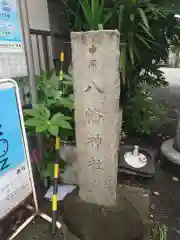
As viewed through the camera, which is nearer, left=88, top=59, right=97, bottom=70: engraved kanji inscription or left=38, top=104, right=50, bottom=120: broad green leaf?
left=88, top=59, right=97, bottom=70: engraved kanji inscription

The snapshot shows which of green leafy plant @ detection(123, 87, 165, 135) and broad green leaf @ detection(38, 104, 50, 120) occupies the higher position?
broad green leaf @ detection(38, 104, 50, 120)

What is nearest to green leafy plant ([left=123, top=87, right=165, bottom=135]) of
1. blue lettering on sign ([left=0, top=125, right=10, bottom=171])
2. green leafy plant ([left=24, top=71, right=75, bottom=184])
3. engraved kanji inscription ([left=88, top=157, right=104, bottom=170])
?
green leafy plant ([left=24, top=71, right=75, bottom=184])

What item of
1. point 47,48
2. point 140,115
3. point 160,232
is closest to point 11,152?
point 160,232

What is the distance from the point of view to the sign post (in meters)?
1.54

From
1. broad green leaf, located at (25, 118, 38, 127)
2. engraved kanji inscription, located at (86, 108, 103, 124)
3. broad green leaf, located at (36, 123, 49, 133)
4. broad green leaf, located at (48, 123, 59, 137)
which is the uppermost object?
engraved kanji inscription, located at (86, 108, 103, 124)

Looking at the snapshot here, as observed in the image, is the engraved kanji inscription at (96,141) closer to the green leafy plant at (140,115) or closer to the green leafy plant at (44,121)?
the green leafy plant at (44,121)

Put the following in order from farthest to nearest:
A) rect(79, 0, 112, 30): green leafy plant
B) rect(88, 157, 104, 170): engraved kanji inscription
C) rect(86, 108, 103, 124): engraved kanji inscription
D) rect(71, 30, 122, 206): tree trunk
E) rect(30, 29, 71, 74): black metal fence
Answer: rect(30, 29, 71, 74): black metal fence, rect(79, 0, 112, 30): green leafy plant, rect(88, 157, 104, 170): engraved kanji inscription, rect(86, 108, 103, 124): engraved kanji inscription, rect(71, 30, 122, 206): tree trunk

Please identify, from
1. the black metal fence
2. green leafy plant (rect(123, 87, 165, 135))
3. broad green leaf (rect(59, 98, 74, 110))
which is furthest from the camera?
green leafy plant (rect(123, 87, 165, 135))

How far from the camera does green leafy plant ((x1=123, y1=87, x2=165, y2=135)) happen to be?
359 cm

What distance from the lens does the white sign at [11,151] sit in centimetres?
154

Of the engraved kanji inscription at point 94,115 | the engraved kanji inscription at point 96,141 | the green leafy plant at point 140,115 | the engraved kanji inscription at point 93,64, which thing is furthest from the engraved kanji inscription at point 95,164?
the green leafy plant at point 140,115

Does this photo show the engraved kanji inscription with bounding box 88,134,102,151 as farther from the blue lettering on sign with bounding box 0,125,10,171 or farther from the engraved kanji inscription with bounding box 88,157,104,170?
the blue lettering on sign with bounding box 0,125,10,171

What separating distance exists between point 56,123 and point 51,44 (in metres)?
1.65

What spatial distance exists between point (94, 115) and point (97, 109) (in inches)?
2.1
